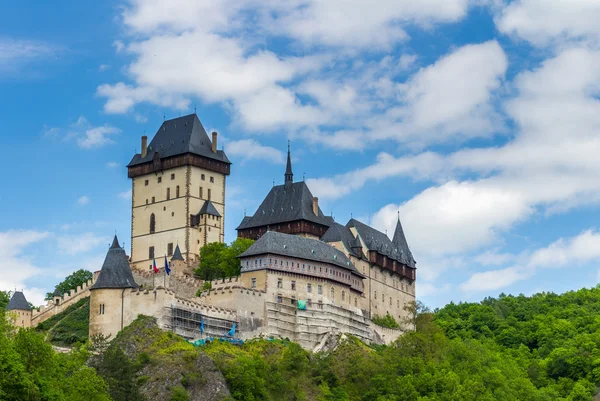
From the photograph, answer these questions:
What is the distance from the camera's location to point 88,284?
358 feet

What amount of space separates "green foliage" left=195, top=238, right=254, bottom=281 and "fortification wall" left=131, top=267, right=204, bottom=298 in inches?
91.4

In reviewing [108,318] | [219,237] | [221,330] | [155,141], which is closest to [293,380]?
[221,330]

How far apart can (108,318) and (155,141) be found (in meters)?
27.3

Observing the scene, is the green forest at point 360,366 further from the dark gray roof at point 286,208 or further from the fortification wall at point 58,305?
the dark gray roof at point 286,208

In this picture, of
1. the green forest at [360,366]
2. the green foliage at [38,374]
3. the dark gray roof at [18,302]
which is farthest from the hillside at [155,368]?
the dark gray roof at [18,302]

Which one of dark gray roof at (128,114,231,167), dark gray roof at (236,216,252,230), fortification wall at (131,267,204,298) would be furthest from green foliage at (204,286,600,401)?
dark gray roof at (128,114,231,167)

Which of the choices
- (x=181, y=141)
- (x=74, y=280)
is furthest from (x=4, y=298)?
(x=181, y=141)

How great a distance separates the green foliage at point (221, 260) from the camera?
10469 centimetres

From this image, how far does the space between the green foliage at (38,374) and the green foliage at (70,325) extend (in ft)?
61.8

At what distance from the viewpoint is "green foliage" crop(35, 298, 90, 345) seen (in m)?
97.8

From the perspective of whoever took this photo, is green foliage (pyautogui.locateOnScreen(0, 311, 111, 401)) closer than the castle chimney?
Yes

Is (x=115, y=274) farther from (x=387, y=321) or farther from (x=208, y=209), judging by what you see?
(x=387, y=321)

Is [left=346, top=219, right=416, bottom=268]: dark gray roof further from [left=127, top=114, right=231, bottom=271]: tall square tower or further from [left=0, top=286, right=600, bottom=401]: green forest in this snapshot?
[left=127, top=114, right=231, bottom=271]: tall square tower

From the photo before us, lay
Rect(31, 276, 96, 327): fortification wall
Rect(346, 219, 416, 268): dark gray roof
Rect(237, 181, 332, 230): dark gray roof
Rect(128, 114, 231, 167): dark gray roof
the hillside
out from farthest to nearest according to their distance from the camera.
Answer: Rect(346, 219, 416, 268): dark gray roof < Rect(128, 114, 231, 167): dark gray roof < Rect(237, 181, 332, 230): dark gray roof < Rect(31, 276, 96, 327): fortification wall < the hillside
